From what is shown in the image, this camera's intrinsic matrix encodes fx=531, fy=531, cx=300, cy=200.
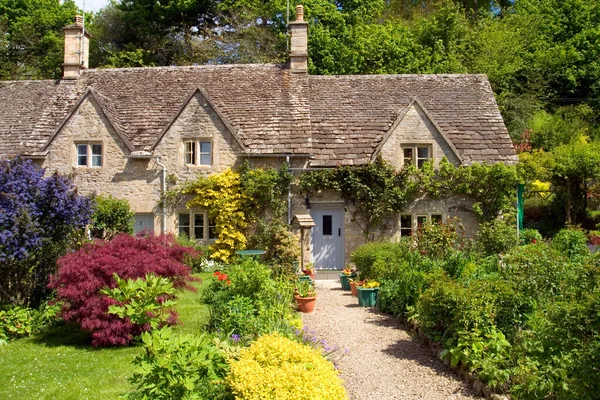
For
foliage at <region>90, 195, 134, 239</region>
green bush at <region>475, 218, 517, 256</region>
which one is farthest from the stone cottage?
green bush at <region>475, 218, 517, 256</region>

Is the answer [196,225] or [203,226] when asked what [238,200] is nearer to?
[203,226]

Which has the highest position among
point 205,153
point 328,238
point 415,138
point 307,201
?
point 415,138

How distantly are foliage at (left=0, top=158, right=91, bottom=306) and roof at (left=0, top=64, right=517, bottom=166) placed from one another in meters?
9.89

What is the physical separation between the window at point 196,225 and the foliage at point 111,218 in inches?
83.1

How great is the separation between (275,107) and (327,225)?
5.69 meters

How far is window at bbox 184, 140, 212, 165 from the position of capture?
21591mm

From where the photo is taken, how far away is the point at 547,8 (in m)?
41.5

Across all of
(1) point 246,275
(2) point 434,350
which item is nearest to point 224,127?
(1) point 246,275

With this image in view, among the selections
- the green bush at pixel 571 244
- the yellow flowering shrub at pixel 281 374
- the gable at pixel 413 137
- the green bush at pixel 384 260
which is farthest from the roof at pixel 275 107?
the yellow flowering shrub at pixel 281 374

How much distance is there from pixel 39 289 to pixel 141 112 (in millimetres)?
12451

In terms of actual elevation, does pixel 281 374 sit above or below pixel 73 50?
below

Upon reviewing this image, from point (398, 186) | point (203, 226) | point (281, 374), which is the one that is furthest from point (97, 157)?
point (281, 374)

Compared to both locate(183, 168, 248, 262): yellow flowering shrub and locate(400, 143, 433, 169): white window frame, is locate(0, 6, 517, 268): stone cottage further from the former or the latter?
locate(183, 168, 248, 262): yellow flowering shrub

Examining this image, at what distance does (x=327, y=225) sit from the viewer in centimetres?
2117
